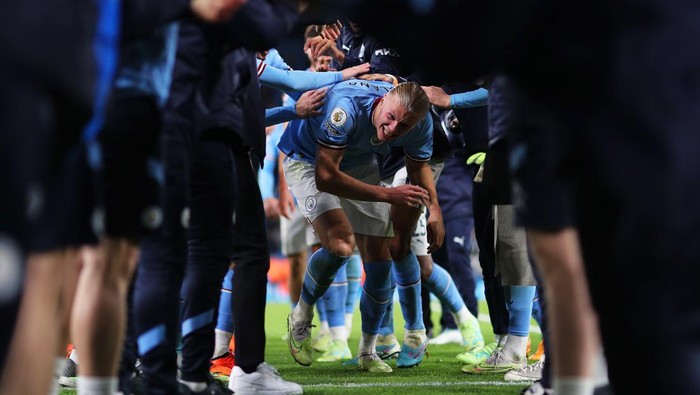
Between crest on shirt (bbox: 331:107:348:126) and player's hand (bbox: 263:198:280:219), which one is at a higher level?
crest on shirt (bbox: 331:107:348:126)

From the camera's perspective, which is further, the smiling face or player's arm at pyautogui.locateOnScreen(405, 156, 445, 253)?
player's arm at pyautogui.locateOnScreen(405, 156, 445, 253)

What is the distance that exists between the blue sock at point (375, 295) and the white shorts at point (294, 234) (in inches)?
116

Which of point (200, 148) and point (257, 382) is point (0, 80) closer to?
point (200, 148)

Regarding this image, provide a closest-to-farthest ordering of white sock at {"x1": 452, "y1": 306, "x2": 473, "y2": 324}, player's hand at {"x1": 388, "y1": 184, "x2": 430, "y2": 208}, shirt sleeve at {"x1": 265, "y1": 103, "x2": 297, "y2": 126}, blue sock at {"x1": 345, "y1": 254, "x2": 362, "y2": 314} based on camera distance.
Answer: player's hand at {"x1": 388, "y1": 184, "x2": 430, "y2": 208} < shirt sleeve at {"x1": 265, "y1": 103, "x2": 297, "y2": 126} < white sock at {"x1": 452, "y1": 306, "x2": 473, "y2": 324} < blue sock at {"x1": 345, "y1": 254, "x2": 362, "y2": 314}

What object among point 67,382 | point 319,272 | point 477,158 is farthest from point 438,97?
point 67,382

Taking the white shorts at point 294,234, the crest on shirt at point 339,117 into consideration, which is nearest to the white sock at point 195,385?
the crest on shirt at point 339,117

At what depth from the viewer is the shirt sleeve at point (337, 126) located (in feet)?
17.7

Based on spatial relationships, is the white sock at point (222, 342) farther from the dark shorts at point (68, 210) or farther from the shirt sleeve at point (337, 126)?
the dark shorts at point (68, 210)

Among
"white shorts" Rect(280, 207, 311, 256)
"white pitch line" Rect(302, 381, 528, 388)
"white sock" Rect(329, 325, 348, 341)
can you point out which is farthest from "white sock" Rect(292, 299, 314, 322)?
"white shorts" Rect(280, 207, 311, 256)

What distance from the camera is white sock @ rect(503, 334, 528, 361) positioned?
545cm

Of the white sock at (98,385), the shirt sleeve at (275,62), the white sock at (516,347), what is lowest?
the white sock at (516,347)

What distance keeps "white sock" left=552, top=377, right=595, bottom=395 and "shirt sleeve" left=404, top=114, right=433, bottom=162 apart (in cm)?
344

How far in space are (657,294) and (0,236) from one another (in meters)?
1.14

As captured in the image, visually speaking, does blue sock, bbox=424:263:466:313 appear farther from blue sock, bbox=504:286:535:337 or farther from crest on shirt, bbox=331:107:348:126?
crest on shirt, bbox=331:107:348:126
